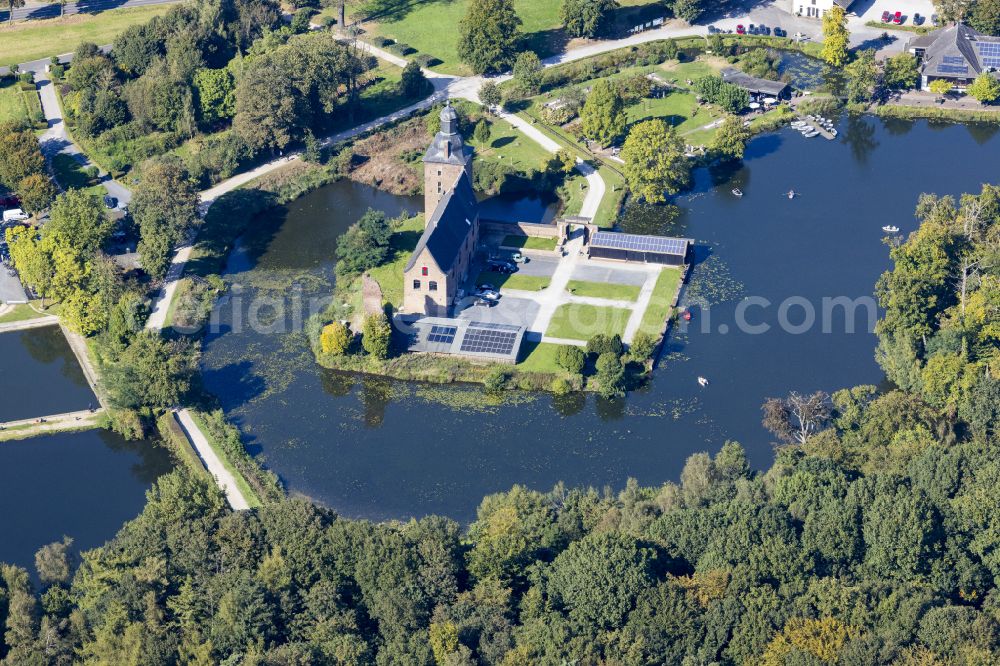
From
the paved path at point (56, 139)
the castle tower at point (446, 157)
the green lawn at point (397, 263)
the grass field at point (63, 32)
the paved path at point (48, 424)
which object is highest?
the castle tower at point (446, 157)

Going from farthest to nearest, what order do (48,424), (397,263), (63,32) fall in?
(63,32) → (397,263) → (48,424)

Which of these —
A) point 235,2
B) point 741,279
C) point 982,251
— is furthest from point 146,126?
point 982,251

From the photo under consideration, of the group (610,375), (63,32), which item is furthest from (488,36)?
(610,375)

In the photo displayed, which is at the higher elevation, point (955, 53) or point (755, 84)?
point (955, 53)

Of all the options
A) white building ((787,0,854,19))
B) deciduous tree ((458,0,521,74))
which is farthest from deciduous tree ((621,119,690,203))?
white building ((787,0,854,19))

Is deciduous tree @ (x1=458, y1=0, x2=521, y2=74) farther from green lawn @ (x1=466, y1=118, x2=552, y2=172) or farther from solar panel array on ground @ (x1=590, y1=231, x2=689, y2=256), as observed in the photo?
solar panel array on ground @ (x1=590, y1=231, x2=689, y2=256)


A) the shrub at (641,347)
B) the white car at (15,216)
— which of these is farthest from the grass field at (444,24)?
the shrub at (641,347)

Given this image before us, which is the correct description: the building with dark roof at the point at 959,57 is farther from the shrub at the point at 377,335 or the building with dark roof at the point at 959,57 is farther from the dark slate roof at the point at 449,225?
the shrub at the point at 377,335

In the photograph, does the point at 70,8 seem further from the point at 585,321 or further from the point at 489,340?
the point at 585,321
